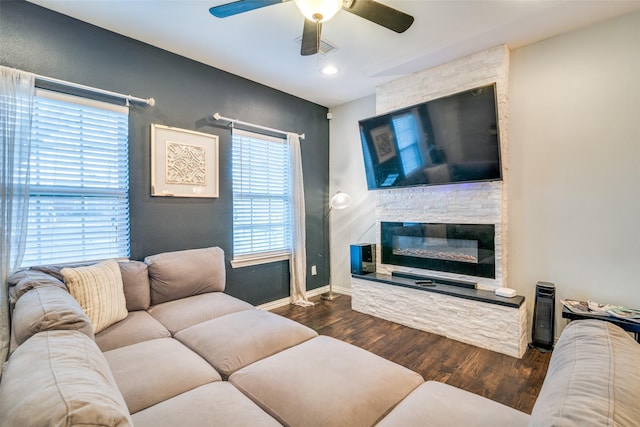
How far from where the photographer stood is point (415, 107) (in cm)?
307

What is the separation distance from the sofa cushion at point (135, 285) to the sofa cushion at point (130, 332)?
0.42 ft

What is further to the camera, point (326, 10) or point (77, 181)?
point (77, 181)

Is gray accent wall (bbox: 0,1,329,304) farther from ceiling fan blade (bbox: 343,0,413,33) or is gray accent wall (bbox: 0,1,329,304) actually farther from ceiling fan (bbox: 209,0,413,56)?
ceiling fan blade (bbox: 343,0,413,33)

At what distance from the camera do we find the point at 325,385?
1.31 metres

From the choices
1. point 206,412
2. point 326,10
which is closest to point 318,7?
point 326,10

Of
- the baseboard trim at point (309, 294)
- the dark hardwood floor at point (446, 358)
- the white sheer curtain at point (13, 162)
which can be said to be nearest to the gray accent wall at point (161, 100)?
the baseboard trim at point (309, 294)

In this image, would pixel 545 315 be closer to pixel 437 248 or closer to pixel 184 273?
pixel 437 248

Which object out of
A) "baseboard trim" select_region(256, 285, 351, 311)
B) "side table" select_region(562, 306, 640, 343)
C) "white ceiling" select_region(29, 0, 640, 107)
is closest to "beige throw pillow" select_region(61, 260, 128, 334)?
"baseboard trim" select_region(256, 285, 351, 311)

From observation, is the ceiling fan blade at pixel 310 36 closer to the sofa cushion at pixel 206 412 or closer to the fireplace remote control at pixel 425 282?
the sofa cushion at pixel 206 412

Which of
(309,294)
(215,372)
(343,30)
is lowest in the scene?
(309,294)

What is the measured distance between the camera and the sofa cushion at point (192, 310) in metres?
2.12

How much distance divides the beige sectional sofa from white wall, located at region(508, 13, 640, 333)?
69.0 inches

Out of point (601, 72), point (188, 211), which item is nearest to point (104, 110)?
point (188, 211)

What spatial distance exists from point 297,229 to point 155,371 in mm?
2510
